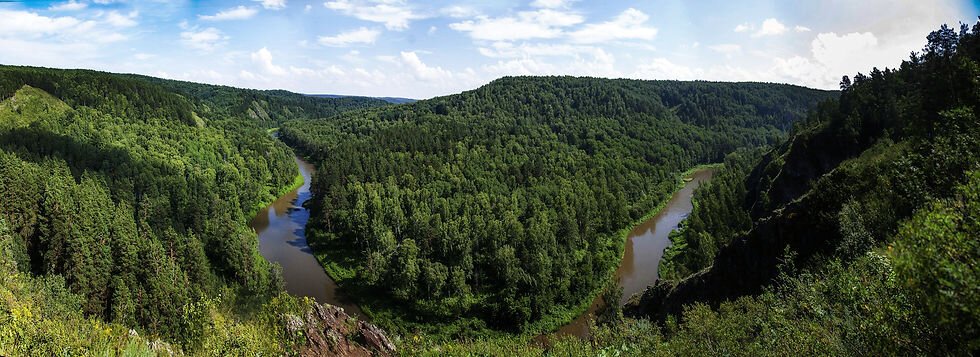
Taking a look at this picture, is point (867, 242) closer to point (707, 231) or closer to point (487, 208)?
point (707, 231)

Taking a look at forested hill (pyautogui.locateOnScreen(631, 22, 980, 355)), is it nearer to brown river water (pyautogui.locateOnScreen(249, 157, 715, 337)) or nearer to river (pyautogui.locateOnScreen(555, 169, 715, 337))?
river (pyautogui.locateOnScreen(555, 169, 715, 337))

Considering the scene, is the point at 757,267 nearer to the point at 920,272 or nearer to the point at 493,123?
the point at 920,272

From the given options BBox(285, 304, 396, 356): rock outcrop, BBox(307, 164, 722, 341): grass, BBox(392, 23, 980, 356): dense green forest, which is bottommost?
BBox(307, 164, 722, 341): grass

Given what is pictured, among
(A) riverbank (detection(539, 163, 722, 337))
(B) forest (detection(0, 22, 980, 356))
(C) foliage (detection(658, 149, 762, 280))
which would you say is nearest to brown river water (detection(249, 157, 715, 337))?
(A) riverbank (detection(539, 163, 722, 337))

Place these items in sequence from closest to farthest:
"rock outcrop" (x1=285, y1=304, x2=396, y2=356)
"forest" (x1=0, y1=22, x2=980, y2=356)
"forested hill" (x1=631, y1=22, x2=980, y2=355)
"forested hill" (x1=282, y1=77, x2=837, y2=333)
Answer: "forested hill" (x1=631, y1=22, x2=980, y2=355)
"forest" (x1=0, y1=22, x2=980, y2=356)
"rock outcrop" (x1=285, y1=304, x2=396, y2=356)
"forested hill" (x1=282, y1=77, x2=837, y2=333)

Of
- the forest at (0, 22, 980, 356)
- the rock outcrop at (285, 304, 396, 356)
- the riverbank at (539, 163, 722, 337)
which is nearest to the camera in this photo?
the forest at (0, 22, 980, 356)

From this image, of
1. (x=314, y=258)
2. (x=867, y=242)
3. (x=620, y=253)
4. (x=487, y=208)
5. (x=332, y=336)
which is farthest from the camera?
(x=487, y=208)

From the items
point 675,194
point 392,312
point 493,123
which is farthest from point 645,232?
point 493,123

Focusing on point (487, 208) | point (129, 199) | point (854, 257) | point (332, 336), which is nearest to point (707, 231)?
point (487, 208)
